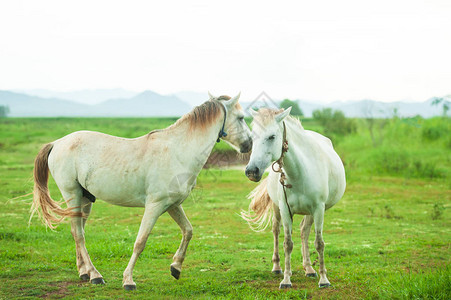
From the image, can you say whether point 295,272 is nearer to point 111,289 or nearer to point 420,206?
point 111,289

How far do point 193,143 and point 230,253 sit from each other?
293 centimetres

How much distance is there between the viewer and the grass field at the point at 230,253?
207 inches

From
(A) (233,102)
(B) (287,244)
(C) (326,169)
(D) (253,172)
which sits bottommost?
(B) (287,244)

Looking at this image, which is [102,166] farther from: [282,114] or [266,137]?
[282,114]

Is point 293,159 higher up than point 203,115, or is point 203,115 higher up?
point 203,115

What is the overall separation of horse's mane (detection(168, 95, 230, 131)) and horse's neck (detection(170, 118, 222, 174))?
5 cm

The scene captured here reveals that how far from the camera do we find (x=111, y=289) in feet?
→ 17.5

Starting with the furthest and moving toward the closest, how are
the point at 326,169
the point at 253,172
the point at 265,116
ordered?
1. the point at 326,169
2. the point at 265,116
3. the point at 253,172

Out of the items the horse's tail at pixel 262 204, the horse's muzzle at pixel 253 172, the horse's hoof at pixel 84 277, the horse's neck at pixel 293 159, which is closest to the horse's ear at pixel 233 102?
the horse's neck at pixel 293 159

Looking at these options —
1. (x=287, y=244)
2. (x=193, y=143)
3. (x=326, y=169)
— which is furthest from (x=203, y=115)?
(x=287, y=244)

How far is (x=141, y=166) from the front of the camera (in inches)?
216

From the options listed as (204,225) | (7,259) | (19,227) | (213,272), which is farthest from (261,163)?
(19,227)

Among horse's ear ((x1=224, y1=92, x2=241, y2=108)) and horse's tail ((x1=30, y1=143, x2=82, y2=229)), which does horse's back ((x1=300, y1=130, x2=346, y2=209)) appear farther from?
horse's tail ((x1=30, y1=143, x2=82, y2=229))

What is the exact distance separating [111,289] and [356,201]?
10.4 metres
